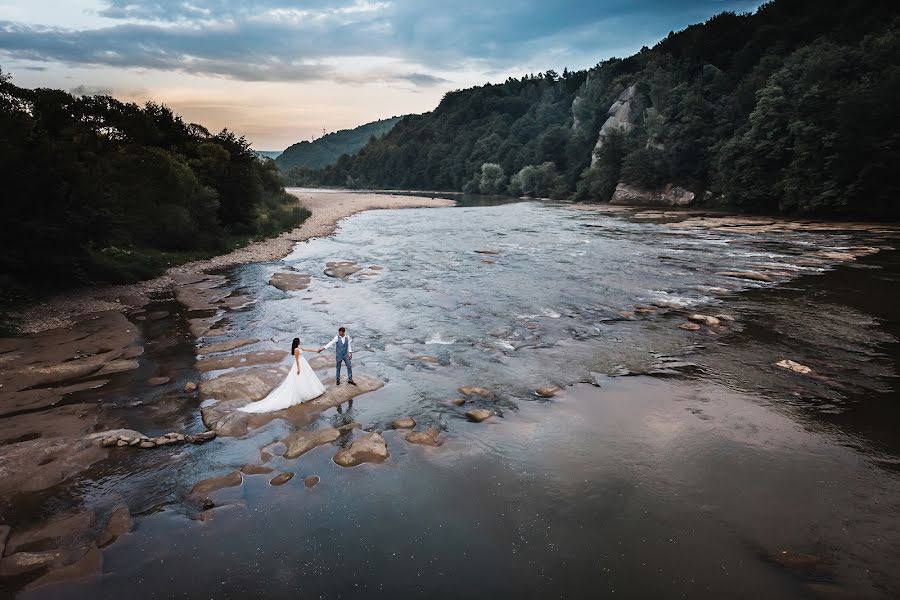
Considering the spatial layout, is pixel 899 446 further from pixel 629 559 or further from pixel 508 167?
pixel 508 167

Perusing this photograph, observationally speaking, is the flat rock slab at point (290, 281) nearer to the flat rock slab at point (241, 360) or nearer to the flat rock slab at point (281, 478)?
the flat rock slab at point (241, 360)

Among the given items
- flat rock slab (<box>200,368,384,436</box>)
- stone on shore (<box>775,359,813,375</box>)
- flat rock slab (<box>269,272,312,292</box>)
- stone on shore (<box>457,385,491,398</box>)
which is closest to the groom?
A: flat rock slab (<box>200,368,384,436</box>)

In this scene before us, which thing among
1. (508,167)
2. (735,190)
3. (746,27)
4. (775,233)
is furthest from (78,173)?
(508,167)

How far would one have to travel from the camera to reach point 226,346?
18.2m

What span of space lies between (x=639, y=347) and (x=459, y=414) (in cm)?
831

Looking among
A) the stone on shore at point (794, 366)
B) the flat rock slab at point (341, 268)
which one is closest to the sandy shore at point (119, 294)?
the flat rock slab at point (341, 268)

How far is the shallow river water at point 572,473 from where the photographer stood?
7.87 m

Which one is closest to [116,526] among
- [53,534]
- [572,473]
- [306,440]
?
[53,534]

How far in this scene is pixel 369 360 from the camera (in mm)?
17312

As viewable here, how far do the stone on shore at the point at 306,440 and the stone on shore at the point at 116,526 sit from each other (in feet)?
10.4

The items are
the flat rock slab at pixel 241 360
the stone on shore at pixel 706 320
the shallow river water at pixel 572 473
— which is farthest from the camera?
the stone on shore at pixel 706 320

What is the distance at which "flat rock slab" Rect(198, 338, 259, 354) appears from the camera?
17812 millimetres

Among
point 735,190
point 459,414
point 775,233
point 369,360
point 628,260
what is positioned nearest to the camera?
point 459,414

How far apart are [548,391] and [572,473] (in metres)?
4.01
